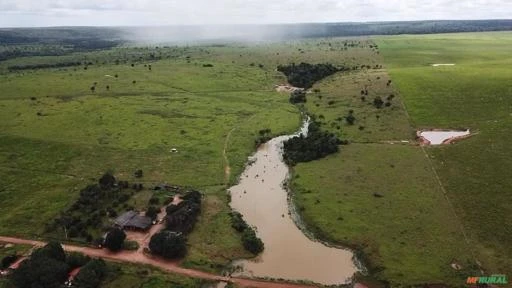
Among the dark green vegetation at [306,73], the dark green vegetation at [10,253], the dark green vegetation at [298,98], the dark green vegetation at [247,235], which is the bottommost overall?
the dark green vegetation at [10,253]

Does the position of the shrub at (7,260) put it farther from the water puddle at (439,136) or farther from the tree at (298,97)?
the tree at (298,97)

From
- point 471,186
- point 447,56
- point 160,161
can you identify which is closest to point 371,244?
point 471,186

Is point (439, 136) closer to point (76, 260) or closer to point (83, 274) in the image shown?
point (76, 260)

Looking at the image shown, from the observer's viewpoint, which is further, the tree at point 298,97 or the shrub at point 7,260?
the tree at point 298,97

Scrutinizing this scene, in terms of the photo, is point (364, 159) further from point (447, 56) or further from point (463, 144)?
point (447, 56)

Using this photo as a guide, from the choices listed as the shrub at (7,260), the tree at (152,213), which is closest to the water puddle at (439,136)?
the tree at (152,213)
